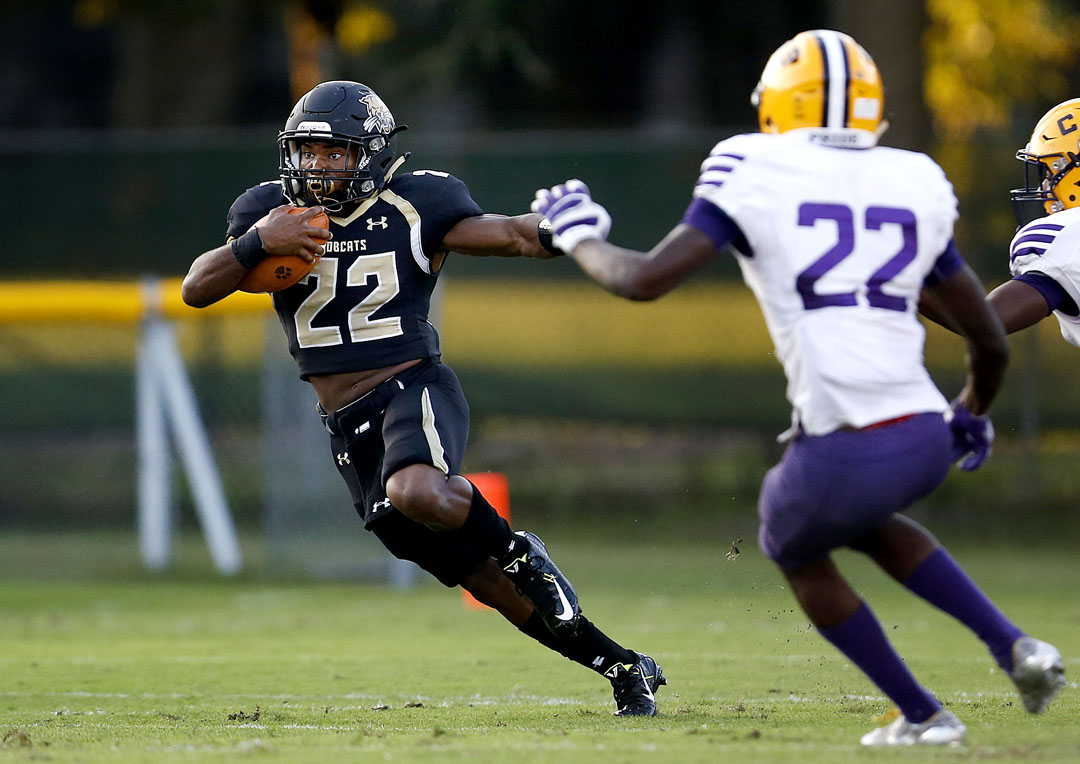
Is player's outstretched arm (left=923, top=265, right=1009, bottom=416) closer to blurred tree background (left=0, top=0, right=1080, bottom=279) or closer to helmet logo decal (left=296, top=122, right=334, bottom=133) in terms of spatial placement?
helmet logo decal (left=296, top=122, right=334, bottom=133)

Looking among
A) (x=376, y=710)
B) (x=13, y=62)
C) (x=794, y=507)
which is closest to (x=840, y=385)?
(x=794, y=507)

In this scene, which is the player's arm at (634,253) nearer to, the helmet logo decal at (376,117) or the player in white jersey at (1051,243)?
the player in white jersey at (1051,243)

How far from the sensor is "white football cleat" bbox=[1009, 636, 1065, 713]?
13.1 ft

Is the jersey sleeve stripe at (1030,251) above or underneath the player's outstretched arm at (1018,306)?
above

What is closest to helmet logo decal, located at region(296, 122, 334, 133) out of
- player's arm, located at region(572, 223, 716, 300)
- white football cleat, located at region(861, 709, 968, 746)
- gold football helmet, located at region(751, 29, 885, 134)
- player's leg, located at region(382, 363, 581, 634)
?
player's leg, located at region(382, 363, 581, 634)

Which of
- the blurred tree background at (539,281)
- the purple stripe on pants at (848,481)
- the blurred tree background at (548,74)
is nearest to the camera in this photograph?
the purple stripe on pants at (848,481)

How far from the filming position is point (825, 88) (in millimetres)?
4059

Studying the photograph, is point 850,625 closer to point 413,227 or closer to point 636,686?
point 636,686

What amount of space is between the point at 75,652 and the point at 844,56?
4.75m

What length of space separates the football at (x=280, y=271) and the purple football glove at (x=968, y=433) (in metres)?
2.16

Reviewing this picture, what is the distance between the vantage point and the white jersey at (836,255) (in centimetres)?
396

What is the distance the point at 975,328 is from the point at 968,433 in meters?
0.32

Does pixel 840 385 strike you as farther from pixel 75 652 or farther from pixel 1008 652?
pixel 75 652

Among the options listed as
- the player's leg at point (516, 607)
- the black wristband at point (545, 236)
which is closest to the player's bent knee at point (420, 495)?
the player's leg at point (516, 607)
